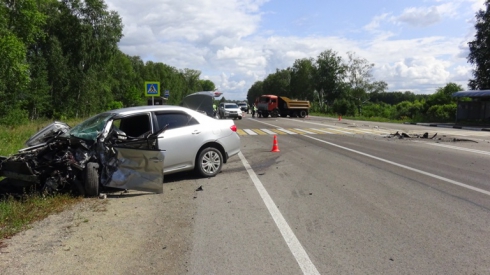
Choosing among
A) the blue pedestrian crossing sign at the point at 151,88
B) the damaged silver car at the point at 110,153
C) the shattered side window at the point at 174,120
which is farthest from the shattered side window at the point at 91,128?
the blue pedestrian crossing sign at the point at 151,88

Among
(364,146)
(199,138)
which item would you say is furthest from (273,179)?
(364,146)

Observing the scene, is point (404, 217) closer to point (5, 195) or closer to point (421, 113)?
point (5, 195)

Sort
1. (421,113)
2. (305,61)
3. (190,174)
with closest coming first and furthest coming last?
1. (190,174)
2. (421,113)
3. (305,61)

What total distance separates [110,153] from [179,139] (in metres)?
1.65

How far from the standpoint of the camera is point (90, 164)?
7602mm

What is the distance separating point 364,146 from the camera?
56.3ft

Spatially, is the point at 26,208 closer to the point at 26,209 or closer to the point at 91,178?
the point at 26,209

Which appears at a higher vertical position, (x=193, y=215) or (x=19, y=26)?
(x=19, y=26)

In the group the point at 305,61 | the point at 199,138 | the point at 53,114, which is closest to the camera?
the point at 199,138

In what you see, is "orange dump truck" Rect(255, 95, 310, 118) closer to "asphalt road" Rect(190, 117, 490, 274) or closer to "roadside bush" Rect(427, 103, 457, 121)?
"roadside bush" Rect(427, 103, 457, 121)

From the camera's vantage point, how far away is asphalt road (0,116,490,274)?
471 cm

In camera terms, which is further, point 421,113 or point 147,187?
point 421,113

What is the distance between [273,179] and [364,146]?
8.34 metres

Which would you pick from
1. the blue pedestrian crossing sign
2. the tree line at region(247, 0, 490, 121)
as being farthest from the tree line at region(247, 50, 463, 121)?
the blue pedestrian crossing sign
